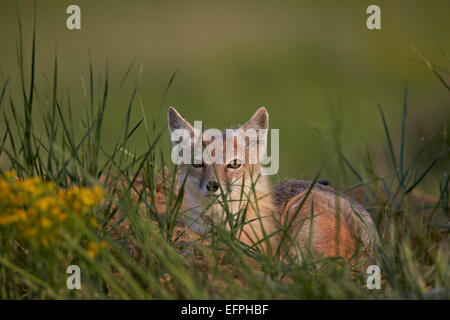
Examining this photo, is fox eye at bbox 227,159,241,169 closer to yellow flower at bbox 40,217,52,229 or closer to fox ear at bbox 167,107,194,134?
fox ear at bbox 167,107,194,134

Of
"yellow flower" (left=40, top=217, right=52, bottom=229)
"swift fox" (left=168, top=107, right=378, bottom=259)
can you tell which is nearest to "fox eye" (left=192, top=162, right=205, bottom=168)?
"swift fox" (left=168, top=107, right=378, bottom=259)

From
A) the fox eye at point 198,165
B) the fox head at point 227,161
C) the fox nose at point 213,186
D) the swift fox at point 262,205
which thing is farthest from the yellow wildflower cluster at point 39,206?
the fox eye at point 198,165

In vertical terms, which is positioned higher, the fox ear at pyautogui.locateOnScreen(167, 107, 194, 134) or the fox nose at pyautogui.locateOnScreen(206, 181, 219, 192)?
the fox ear at pyautogui.locateOnScreen(167, 107, 194, 134)

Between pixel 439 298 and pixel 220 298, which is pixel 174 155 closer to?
pixel 220 298

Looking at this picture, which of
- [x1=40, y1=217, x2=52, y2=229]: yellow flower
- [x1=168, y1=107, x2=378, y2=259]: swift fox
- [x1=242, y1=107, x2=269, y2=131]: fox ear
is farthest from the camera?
[x1=242, y1=107, x2=269, y2=131]: fox ear

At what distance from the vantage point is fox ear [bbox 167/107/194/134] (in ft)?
16.4

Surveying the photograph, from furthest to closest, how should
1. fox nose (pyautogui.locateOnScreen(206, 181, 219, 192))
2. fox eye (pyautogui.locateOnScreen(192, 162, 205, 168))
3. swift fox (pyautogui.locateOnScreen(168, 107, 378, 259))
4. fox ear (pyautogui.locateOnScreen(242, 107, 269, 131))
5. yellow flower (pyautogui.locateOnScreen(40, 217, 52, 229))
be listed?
fox ear (pyautogui.locateOnScreen(242, 107, 269, 131))
fox eye (pyautogui.locateOnScreen(192, 162, 205, 168))
swift fox (pyautogui.locateOnScreen(168, 107, 378, 259))
fox nose (pyautogui.locateOnScreen(206, 181, 219, 192))
yellow flower (pyautogui.locateOnScreen(40, 217, 52, 229))

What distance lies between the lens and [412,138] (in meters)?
11.5

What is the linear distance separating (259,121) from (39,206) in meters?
2.61

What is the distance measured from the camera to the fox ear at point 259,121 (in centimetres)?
498

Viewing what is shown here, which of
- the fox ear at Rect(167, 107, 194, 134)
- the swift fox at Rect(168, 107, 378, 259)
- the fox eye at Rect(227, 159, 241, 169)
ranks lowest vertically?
the swift fox at Rect(168, 107, 378, 259)

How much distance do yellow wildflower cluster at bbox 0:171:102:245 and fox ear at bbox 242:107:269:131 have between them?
2.20 metres

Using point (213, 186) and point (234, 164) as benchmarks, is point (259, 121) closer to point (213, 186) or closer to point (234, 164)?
point (234, 164)

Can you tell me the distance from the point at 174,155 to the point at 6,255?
2.04m
